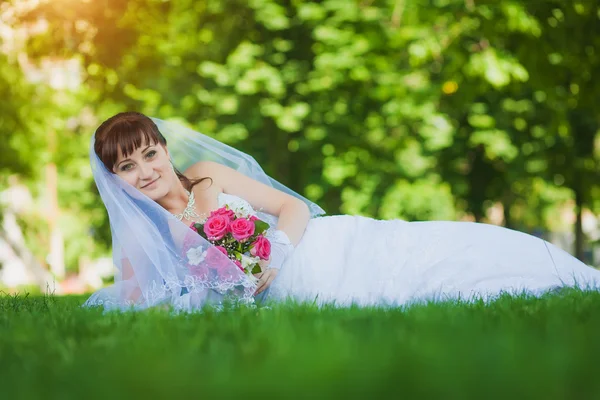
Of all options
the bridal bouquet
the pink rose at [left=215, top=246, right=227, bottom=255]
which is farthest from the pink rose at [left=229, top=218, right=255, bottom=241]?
the pink rose at [left=215, top=246, right=227, bottom=255]

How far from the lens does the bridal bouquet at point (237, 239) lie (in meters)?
4.78

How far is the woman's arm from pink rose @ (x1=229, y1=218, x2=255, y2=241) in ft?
3.09

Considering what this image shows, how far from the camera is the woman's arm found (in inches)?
228

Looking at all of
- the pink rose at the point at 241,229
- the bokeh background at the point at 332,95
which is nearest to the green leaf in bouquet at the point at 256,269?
the pink rose at the point at 241,229

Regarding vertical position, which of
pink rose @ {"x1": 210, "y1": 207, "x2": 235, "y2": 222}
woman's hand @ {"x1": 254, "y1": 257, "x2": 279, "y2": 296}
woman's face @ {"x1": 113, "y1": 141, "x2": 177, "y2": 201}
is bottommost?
woman's hand @ {"x1": 254, "y1": 257, "x2": 279, "y2": 296}

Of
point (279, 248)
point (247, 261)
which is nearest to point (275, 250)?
point (279, 248)

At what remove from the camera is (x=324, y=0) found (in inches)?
543

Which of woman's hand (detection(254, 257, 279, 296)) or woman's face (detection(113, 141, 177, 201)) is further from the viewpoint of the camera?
woman's face (detection(113, 141, 177, 201))

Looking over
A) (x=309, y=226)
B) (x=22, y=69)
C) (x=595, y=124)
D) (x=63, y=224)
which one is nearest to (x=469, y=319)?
(x=309, y=226)

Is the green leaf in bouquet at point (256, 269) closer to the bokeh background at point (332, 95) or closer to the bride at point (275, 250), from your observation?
the bride at point (275, 250)

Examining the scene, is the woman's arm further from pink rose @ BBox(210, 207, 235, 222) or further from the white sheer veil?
pink rose @ BBox(210, 207, 235, 222)

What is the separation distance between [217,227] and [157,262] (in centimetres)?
46

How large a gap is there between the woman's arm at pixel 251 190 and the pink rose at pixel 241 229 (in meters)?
0.94

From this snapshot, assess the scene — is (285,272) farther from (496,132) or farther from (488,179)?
(488,179)
